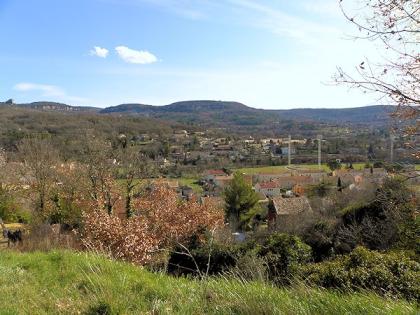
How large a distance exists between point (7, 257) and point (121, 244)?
6.04 meters

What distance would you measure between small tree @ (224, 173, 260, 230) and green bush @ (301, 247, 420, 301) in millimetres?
29258

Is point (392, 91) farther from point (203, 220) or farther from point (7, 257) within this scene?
point (203, 220)

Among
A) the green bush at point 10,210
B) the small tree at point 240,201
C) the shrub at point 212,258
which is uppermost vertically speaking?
the shrub at point 212,258

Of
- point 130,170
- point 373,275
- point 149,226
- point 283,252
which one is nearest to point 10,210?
point 130,170

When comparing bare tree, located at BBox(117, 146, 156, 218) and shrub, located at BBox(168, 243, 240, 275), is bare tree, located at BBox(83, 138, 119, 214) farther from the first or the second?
shrub, located at BBox(168, 243, 240, 275)

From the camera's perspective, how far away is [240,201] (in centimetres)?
3784

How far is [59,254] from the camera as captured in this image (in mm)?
7477

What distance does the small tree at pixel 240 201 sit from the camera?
124 feet

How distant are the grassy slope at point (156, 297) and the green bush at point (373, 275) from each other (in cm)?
243

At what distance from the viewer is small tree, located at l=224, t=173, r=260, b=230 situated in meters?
37.7

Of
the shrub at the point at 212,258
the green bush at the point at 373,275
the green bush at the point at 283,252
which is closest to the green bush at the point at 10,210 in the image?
the shrub at the point at 212,258

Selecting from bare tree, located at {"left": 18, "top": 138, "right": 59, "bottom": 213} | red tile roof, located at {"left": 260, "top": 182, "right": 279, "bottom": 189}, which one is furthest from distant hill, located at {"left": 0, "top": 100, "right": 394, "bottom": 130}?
bare tree, located at {"left": 18, "top": 138, "right": 59, "bottom": 213}

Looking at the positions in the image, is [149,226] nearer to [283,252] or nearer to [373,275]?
[283,252]

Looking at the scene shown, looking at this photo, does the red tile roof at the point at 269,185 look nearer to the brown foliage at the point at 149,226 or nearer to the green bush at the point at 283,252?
the brown foliage at the point at 149,226
